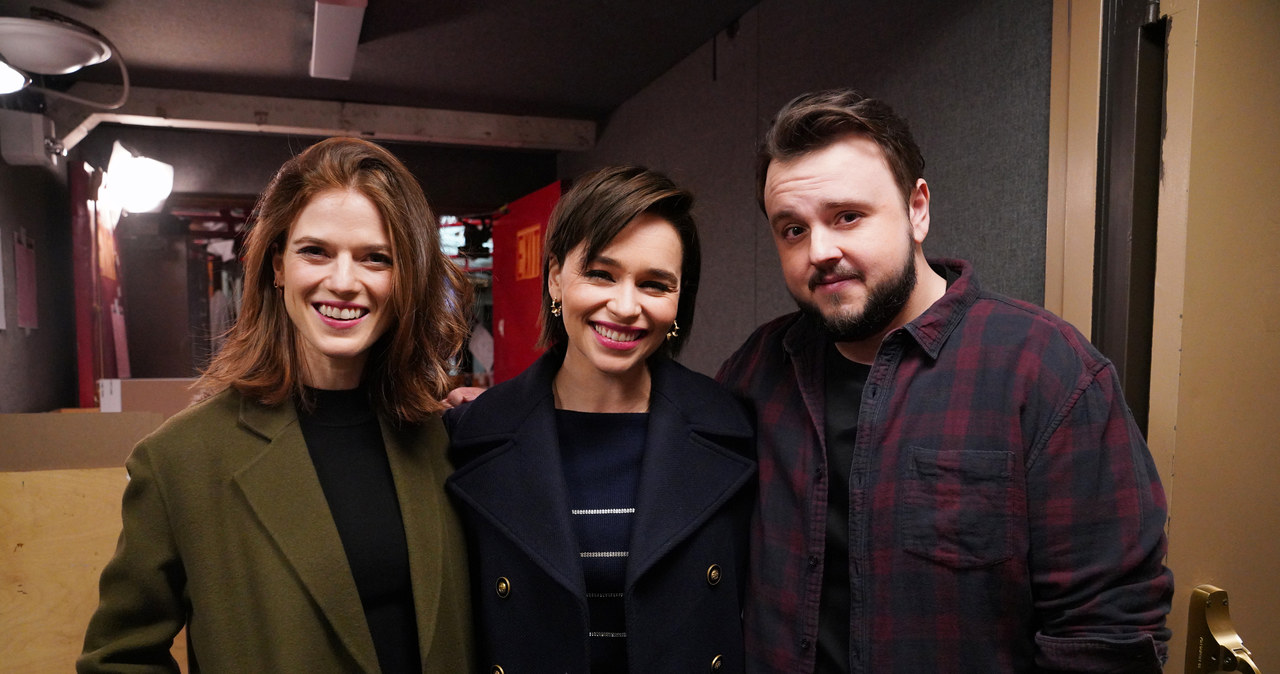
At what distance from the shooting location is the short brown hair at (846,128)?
128cm

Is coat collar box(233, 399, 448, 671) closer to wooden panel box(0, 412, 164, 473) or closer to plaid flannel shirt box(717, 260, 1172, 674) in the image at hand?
plaid flannel shirt box(717, 260, 1172, 674)

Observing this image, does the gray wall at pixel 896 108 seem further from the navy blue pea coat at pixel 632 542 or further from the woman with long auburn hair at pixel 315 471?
the woman with long auburn hair at pixel 315 471

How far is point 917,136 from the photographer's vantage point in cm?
208

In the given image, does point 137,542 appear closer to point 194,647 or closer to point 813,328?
point 194,647

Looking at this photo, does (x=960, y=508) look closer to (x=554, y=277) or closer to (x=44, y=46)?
(x=554, y=277)

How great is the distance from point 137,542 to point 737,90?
2.63 metres

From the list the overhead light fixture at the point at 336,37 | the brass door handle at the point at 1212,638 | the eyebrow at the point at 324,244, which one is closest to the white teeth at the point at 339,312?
the eyebrow at the point at 324,244

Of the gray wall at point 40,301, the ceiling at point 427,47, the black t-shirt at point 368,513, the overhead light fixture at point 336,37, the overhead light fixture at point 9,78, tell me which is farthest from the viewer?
the gray wall at point 40,301

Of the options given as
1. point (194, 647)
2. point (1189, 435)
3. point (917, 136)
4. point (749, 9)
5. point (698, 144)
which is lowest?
point (194, 647)

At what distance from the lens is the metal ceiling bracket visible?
4.11m

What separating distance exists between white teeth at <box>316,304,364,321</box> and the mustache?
77cm

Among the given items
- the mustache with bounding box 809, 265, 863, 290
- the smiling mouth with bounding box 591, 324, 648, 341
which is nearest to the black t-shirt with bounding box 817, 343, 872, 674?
the mustache with bounding box 809, 265, 863, 290

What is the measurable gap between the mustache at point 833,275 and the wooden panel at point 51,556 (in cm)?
179

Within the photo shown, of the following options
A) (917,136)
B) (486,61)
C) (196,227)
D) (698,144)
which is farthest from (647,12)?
(196,227)
